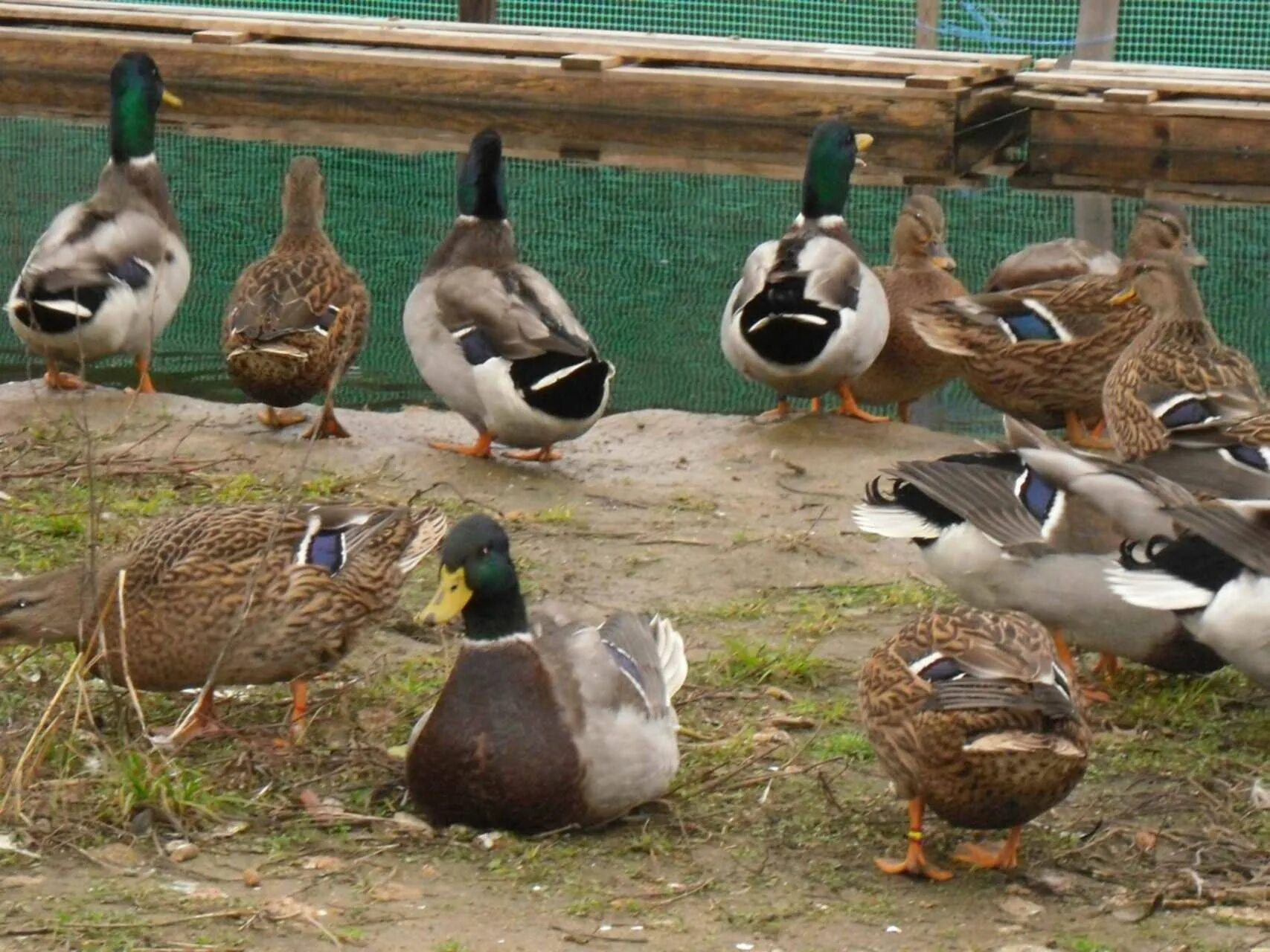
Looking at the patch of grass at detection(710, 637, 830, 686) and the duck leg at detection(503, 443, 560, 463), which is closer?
the patch of grass at detection(710, 637, 830, 686)

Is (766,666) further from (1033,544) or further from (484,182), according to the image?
(484,182)

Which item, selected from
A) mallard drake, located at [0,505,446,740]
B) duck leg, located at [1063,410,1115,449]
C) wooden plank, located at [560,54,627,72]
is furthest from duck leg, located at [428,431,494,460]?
wooden plank, located at [560,54,627,72]

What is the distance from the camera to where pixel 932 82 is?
10.5 meters

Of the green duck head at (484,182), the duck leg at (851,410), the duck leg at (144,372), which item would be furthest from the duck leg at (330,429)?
the duck leg at (851,410)

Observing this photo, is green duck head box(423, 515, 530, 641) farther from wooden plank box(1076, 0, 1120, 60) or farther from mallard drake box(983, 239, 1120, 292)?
wooden plank box(1076, 0, 1120, 60)

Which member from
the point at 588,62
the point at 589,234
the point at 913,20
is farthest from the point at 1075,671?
the point at 913,20

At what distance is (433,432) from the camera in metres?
8.23

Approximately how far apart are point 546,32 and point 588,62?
964mm

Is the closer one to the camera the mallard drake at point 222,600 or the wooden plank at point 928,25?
the mallard drake at point 222,600

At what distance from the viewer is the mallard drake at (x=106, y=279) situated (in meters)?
8.00

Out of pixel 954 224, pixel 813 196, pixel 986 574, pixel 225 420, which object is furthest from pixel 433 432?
pixel 954 224

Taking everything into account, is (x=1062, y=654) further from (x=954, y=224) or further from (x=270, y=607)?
(x=954, y=224)

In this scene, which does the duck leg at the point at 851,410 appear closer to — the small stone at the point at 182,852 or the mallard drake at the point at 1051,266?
the mallard drake at the point at 1051,266

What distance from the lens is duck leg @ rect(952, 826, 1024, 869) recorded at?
4223 millimetres
